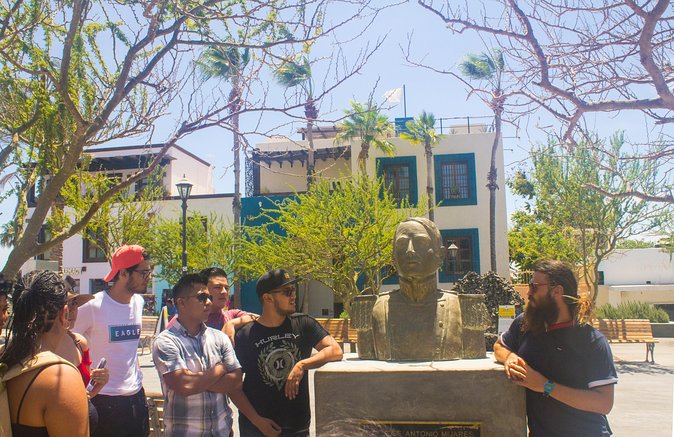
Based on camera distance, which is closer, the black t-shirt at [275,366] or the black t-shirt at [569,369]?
the black t-shirt at [569,369]

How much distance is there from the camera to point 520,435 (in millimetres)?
3229

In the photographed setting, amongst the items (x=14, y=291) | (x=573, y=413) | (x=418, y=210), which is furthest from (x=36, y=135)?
(x=418, y=210)

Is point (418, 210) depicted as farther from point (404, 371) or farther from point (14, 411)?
point (14, 411)

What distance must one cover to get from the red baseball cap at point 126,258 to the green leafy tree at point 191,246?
777 inches

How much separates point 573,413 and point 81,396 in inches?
87.3

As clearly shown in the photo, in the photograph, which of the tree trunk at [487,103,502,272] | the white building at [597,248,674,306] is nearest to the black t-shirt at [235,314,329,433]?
the tree trunk at [487,103,502,272]

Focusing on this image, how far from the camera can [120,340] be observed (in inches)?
157

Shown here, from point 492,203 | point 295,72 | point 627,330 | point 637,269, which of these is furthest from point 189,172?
point 295,72

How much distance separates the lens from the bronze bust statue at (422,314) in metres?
3.95

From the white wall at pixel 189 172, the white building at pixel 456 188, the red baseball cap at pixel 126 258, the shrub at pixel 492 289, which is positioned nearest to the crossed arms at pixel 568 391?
the red baseball cap at pixel 126 258

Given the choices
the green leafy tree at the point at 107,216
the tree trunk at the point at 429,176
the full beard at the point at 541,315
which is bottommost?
the full beard at the point at 541,315

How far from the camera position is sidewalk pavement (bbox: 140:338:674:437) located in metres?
6.99

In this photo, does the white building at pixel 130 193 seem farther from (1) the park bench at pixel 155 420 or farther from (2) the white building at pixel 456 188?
(1) the park bench at pixel 155 420

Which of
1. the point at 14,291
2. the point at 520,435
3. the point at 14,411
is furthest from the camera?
the point at 520,435
